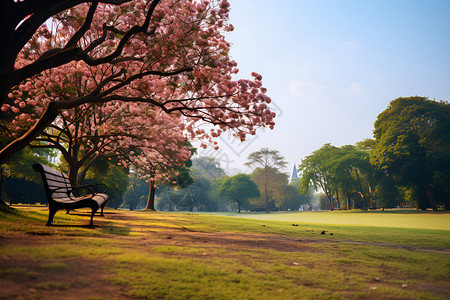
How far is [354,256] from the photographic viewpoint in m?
6.07

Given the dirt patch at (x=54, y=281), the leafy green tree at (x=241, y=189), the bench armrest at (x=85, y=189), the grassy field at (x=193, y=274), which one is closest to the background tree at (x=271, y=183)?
the leafy green tree at (x=241, y=189)

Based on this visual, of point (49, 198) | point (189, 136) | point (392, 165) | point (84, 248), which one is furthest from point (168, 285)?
point (392, 165)

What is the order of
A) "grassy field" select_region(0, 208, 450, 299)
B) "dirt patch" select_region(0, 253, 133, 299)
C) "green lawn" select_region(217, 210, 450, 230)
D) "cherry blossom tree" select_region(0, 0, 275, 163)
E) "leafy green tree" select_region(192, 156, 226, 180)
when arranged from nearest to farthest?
1. "dirt patch" select_region(0, 253, 133, 299)
2. "grassy field" select_region(0, 208, 450, 299)
3. "cherry blossom tree" select_region(0, 0, 275, 163)
4. "green lawn" select_region(217, 210, 450, 230)
5. "leafy green tree" select_region(192, 156, 226, 180)

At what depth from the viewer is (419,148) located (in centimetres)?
4394

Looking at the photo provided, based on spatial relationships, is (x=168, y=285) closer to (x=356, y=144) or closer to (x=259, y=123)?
(x=259, y=123)

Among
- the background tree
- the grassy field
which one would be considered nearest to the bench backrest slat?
the grassy field

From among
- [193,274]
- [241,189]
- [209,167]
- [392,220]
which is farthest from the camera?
[209,167]

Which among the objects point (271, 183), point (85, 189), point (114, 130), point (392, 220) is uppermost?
point (114, 130)

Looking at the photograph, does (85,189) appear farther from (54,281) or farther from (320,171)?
(320,171)

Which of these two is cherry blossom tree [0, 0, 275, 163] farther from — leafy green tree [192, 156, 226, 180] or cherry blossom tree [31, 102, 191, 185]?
leafy green tree [192, 156, 226, 180]

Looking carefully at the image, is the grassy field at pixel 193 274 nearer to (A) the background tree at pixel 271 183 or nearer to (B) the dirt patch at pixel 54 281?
(B) the dirt patch at pixel 54 281

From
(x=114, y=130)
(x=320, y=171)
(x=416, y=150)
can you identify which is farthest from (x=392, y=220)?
(x=320, y=171)

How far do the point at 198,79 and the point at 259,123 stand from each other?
3063mm

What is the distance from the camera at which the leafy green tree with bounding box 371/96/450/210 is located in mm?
41812
